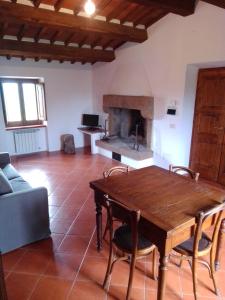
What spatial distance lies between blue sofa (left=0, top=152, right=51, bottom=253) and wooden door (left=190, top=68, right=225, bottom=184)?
321 cm

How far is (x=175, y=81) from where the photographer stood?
4.27m

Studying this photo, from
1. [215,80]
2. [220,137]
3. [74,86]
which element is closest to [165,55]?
[215,80]

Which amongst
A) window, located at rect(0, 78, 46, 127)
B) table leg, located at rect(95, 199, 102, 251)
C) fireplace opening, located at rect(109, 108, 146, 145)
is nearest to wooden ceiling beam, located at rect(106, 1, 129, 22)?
fireplace opening, located at rect(109, 108, 146, 145)

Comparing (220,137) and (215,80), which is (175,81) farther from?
(220,137)

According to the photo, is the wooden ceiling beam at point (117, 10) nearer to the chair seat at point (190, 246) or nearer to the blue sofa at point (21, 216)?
the blue sofa at point (21, 216)

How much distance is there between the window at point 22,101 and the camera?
18.8ft

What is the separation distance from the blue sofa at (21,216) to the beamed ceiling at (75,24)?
253 centimetres

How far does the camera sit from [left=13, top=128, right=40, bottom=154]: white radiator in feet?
19.3

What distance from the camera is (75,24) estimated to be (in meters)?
3.71

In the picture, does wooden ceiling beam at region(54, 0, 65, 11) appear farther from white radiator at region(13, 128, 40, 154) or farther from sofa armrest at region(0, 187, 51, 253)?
white radiator at region(13, 128, 40, 154)

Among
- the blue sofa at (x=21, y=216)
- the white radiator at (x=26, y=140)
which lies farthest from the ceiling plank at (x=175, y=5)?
the white radiator at (x=26, y=140)

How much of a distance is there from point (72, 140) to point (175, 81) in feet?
10.9

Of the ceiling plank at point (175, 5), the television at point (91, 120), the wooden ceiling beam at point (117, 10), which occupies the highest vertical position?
the wooden ceiling beam at point (117, 10)

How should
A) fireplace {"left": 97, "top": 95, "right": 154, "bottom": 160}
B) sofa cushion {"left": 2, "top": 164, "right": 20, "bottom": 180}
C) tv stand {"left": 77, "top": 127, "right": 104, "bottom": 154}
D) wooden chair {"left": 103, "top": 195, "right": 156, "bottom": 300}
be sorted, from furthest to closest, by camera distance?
1. tv stand {"left": 77, "top": 127, "right": 104, "bottom": 154}
2. fireplace {"left": 97, "top": 95, "right": 154, "bottom": 160}
3. sofa cushion {"left": 2, "top": 164, "right": 20, "bottom": 180}
4. wooden chair {"left": 103, "top": 195, "right": 156, "bottom": 300}
